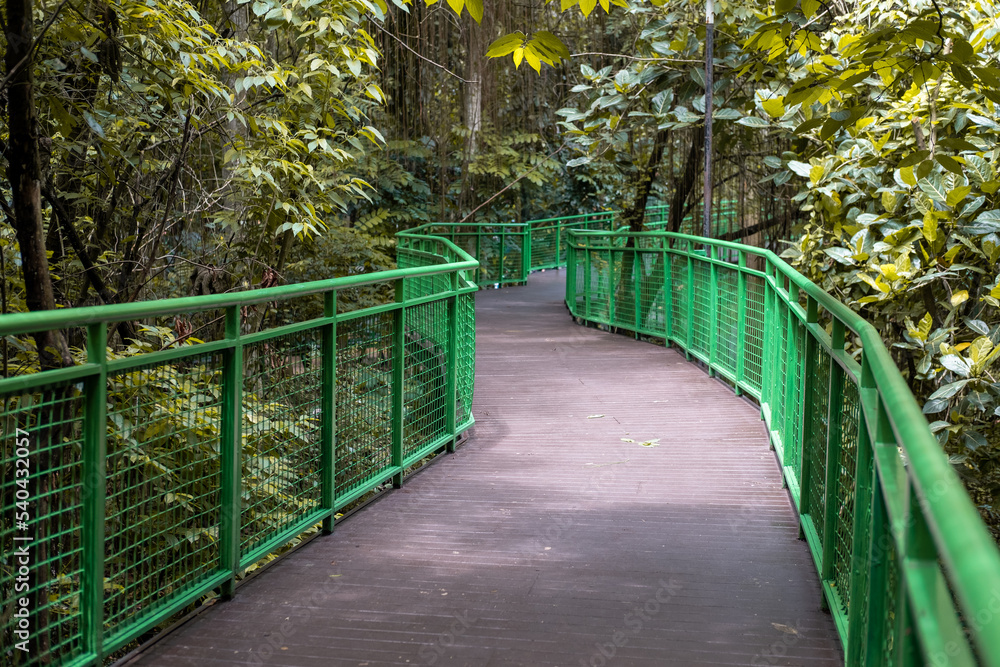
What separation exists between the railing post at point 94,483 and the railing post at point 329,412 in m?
1.74

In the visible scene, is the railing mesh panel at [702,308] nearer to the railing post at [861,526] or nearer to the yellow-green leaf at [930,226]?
the yellow-green leaf at [930,226]

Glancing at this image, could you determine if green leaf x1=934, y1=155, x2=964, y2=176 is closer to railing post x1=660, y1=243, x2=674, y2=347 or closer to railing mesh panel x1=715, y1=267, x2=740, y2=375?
railing mesh panel x1=715, y1=267, x2=740, y2=375

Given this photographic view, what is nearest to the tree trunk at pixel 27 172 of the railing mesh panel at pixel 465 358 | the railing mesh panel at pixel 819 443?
the railing mesh panel at pixel 819 443

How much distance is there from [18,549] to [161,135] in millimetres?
4531

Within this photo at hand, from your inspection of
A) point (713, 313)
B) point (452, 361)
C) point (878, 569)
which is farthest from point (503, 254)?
point (878, 569)

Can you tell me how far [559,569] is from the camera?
446 centimetres

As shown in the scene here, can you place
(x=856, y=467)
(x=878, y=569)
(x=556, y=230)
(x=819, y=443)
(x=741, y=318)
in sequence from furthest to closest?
(x=556, y=230) < (x=741, y=318) < (x=819, y=443) < (x=856, y=467) < (x=878, y=569)

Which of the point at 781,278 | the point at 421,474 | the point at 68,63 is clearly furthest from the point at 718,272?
the point at 68,63

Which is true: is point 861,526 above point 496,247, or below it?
below

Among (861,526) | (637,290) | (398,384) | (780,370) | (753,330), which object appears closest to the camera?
(861,526)

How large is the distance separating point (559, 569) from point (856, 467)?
1.74 metres

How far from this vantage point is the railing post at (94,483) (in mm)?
3137

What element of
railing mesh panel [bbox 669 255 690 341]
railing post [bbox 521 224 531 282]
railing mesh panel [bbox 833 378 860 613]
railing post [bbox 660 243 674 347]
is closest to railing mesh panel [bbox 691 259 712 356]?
railing mesh panel [bbox 669 255 690 341]

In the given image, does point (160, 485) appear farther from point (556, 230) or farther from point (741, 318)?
point (556, 230)
